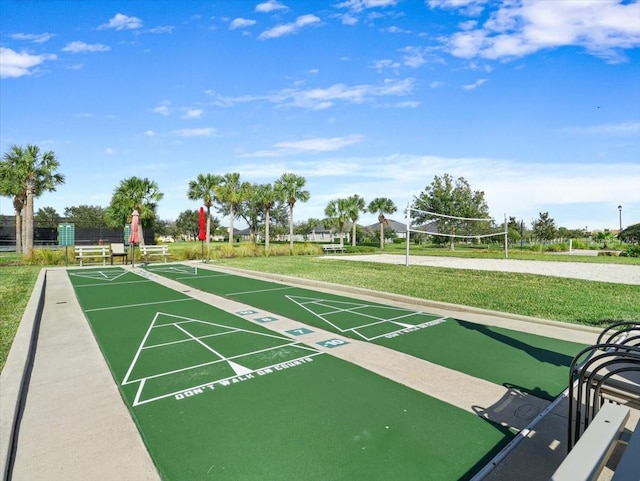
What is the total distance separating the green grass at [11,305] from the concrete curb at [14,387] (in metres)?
0.09

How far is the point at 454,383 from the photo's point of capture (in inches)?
171

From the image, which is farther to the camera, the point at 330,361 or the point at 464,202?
the point at 464,202

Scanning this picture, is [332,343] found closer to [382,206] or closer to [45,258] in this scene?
[45,258]

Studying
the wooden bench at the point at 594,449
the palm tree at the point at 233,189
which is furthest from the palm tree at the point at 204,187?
the wooden bench at the point at 594,449

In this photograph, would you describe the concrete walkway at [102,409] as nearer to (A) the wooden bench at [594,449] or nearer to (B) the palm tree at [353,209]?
(A) the wooden bench at [594,449]

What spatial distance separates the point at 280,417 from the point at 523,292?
30.5ft

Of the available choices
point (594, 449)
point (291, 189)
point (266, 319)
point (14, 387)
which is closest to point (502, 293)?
point (266, 319)

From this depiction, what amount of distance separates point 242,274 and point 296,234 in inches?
3069

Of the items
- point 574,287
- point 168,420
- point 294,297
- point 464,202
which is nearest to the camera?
point 168,420

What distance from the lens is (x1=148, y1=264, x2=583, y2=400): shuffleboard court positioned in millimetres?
4633

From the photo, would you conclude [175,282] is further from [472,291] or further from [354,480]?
[354,480]

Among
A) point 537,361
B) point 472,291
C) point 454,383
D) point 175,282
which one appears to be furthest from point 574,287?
point 175,282

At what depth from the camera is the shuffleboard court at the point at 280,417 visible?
2.83m

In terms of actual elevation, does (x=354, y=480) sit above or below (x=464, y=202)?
below
